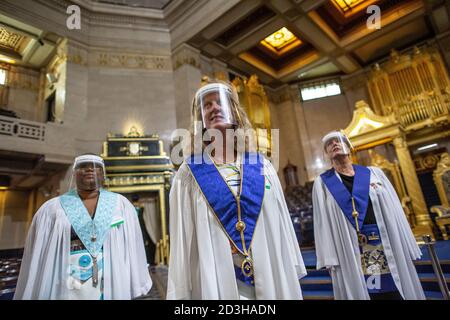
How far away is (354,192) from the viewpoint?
2387 millimetres

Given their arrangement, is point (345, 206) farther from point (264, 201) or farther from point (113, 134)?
point (113, 134)

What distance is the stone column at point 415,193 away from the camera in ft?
21.2

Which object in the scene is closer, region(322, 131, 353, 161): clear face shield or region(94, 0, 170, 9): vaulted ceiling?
region(322, 131, 353, 161): clear face shield

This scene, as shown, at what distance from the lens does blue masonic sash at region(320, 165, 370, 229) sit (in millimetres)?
2316

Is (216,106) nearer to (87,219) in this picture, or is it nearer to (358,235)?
(87,219)

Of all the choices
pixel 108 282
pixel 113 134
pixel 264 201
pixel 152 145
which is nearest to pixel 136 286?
pixel 108 282

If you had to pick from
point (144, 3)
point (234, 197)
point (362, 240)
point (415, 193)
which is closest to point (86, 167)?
point (234, 197)

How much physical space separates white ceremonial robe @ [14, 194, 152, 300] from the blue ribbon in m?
0.04

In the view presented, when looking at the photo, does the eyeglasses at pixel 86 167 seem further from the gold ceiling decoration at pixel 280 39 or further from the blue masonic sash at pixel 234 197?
the gold ceiling decoration at pixel 280 39

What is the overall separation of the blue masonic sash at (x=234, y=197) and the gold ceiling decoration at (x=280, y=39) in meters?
10.8

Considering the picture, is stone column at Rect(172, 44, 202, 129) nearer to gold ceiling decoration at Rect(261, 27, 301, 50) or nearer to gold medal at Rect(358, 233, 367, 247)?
gold ceiling decoration at Rect(261, 27, 301, 50)

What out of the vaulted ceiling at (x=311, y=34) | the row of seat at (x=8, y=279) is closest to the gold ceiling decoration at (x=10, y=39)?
Result: the vaulted ceiling at (x=311, y=34)

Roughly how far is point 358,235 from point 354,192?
382 millimetres

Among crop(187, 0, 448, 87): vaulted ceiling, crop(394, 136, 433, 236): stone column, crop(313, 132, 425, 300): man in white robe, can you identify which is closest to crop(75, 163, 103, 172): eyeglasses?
crop(313, 132, 425, 300): man in white robe
